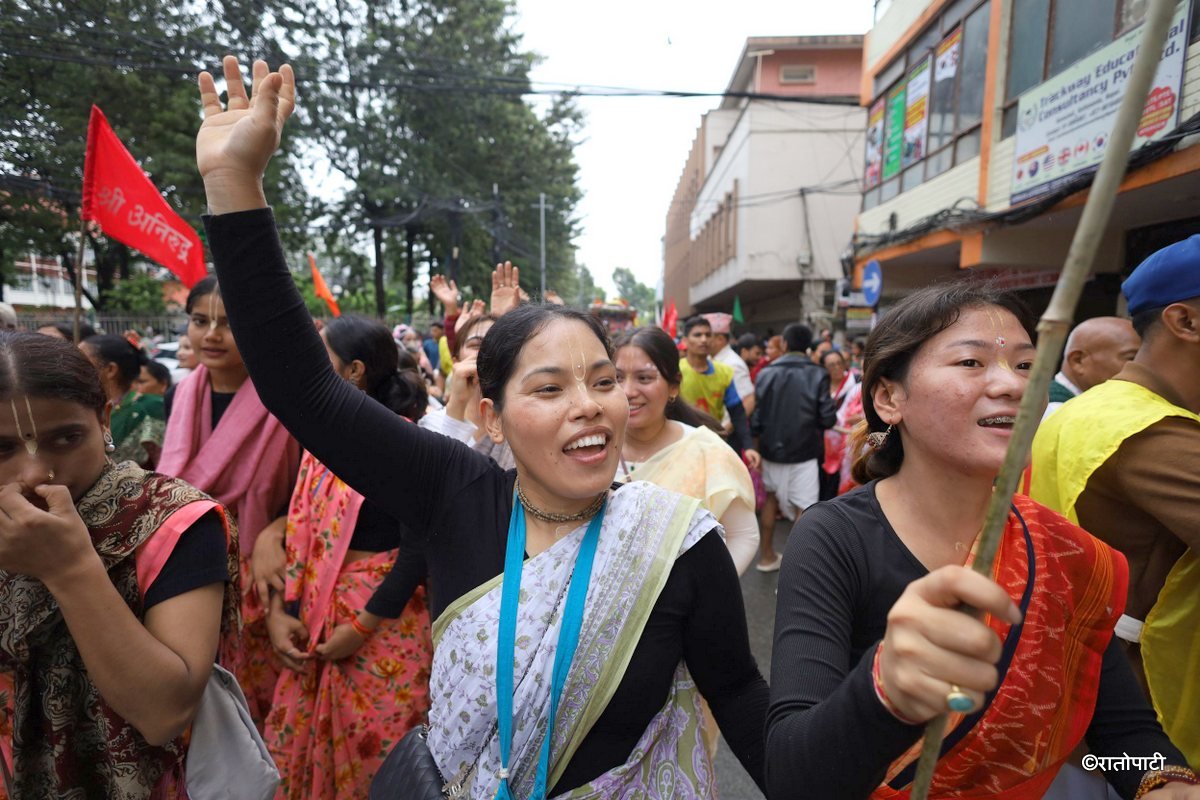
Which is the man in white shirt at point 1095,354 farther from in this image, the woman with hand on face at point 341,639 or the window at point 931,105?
the window at point 931,105

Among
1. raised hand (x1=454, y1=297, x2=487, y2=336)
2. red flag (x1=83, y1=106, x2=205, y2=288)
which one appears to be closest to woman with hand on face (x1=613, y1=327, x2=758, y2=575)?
raised hand (x1=454, y1=297, x2=487, y2=336)

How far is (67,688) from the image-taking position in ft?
4.26

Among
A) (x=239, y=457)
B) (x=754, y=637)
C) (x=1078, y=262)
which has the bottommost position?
(x=754, y=637)

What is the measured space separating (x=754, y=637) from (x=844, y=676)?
3.26m

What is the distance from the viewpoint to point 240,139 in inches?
46.5

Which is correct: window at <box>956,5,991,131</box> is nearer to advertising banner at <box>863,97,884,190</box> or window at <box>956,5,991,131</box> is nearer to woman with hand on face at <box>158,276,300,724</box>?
advertising banner at <box>863,97,884,190</box>

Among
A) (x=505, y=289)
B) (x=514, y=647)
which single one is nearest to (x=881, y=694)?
(x=514, y=647)

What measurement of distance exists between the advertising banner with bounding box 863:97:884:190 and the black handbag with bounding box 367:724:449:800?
39.1ft

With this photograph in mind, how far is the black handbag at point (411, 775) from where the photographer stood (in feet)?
4.30

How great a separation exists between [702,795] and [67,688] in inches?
48.9

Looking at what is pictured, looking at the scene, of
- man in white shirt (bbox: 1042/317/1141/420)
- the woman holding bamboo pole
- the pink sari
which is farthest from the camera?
man in white shirt (bbox: 1042/317/1141/420)

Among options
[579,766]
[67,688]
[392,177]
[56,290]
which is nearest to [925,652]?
[579,766]

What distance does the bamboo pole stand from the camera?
473mm

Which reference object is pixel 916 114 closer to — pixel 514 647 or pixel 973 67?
pixel 973 67
